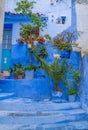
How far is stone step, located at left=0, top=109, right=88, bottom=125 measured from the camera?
18.2ft

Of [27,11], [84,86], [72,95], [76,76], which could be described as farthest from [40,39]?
[84,86]

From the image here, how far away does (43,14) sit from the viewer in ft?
33.4

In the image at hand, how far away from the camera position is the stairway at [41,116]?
5293 millimetres

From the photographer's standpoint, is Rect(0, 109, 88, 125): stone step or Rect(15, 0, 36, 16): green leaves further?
Rect(15, 0, 36, 16): green leaves

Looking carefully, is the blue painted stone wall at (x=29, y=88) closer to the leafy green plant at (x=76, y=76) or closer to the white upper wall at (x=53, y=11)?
the leafy green plant at (x=76, y=76)

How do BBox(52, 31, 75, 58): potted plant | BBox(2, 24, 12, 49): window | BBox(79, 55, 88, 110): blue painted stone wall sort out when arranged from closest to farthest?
BBox(79, 55, 88, 110): blue painted stone wall < BBox(52, 31, 75, 58): potted plant < BBox(2, 24, 12, 49): window

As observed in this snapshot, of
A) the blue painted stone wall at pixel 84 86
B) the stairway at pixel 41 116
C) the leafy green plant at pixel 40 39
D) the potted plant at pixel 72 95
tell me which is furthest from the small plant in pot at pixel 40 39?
the stairway at pixel 41 116

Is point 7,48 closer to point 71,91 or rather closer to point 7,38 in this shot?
point 7,38

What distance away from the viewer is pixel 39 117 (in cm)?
584

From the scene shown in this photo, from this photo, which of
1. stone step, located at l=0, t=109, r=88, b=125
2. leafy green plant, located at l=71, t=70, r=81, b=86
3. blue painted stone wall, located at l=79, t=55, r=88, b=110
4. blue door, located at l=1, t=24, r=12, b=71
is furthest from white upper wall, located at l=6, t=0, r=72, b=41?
stone step, located at l=0, t=109, r=88, b=125

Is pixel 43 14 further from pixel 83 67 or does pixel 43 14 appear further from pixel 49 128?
pixel 49 128

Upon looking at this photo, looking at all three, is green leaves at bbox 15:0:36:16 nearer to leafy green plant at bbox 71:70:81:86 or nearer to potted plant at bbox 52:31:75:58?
potted plant at bbox 52:31:75:58

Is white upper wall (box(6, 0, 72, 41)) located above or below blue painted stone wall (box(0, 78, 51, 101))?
above

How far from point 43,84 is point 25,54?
7.13 ft
